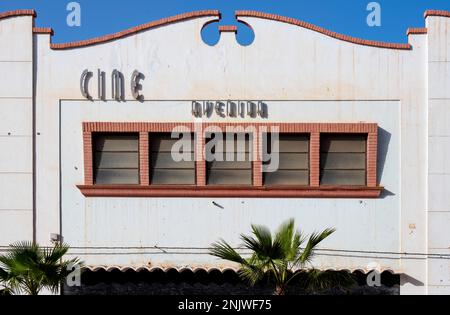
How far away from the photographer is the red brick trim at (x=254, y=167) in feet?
42.5

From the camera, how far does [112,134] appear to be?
13.3 metres

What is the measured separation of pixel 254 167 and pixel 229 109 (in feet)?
5.12

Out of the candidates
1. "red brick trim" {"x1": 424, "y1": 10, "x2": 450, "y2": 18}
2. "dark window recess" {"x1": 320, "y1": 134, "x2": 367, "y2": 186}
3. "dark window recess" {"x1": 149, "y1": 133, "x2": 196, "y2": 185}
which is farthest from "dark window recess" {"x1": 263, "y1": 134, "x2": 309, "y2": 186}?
"red brick trim" {"x1": 424, "y1": 10, "x2": 450, "y2": 18}

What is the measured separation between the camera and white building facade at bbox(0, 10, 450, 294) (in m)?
13.0

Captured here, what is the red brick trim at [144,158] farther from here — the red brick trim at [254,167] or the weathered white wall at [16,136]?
the weathered white wall at [16,136]

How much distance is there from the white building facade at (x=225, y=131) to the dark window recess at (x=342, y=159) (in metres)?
0.02

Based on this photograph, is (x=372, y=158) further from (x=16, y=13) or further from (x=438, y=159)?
A: (x=16, y=13)

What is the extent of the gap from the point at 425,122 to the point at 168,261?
7189mm

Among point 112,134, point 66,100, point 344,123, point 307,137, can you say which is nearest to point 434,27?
point 344,123

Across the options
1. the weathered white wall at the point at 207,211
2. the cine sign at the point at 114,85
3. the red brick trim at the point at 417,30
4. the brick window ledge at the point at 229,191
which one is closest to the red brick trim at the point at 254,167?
the brick window ledge at the point at 229,191

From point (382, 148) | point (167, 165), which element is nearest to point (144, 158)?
point (167, 165)

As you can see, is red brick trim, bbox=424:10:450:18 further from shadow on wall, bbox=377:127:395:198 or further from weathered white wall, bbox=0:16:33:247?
weathered white wall, bbox=0:16:33:247

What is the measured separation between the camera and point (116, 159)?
1337cm

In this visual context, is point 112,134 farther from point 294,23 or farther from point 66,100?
point 294,23
